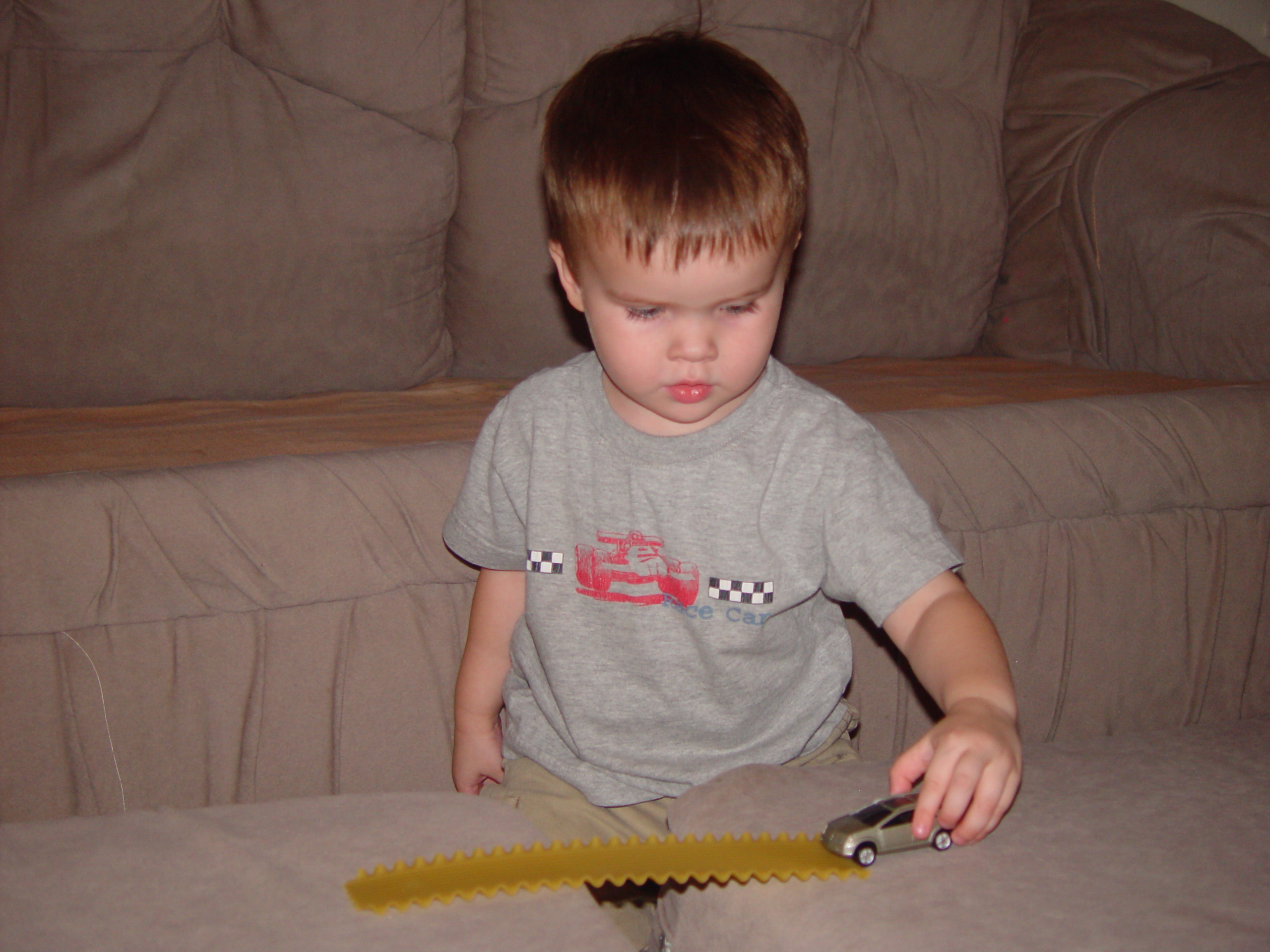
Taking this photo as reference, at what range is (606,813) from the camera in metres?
0.96

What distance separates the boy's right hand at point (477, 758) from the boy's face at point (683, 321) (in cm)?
40

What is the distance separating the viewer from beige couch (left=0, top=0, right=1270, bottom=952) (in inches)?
25.4

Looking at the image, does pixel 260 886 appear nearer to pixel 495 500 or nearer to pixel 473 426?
pixel 495 500

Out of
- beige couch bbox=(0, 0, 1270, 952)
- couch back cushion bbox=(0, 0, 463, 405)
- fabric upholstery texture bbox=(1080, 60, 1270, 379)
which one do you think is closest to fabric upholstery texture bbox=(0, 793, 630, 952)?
beige couch bbox=(0, 0, 1270, 952)

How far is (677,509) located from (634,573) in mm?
68

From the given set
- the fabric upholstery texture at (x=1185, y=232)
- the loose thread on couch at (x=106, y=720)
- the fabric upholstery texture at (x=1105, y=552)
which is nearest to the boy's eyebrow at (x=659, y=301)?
the fabric upholstery texture at (x=1105, y=552)

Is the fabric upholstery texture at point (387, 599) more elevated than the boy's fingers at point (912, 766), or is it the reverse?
A: the boy's fingers at point (912, 766)

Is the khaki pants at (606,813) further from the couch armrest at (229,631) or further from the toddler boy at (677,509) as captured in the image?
the couch armrest at (229,631)

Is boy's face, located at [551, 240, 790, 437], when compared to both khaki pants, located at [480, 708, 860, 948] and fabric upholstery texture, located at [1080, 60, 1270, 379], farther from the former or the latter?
fabric upholstery texture, located at [1080, 60, 1270, 379]

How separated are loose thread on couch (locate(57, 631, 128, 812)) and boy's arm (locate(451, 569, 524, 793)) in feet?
1.02

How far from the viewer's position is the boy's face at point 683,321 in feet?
2.68

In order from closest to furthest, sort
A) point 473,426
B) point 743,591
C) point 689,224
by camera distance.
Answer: point 689,224 → point 743,591 → point 473,426

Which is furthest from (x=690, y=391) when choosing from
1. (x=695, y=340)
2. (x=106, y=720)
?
(x=106, y=720)

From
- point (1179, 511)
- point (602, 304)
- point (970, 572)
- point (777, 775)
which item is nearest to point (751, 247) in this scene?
point (602, 304)
